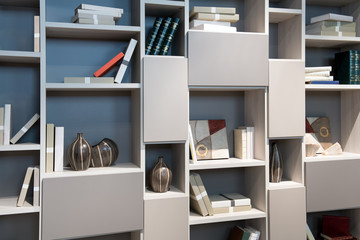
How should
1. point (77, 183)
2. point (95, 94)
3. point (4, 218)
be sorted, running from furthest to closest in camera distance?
point (95, 94), point (4, 218), point (77, 183)

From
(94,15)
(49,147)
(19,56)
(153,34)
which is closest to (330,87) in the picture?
Result: (153,34)

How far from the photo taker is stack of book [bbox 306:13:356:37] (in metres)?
2.63

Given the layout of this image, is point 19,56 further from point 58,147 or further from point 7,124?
point 58,147

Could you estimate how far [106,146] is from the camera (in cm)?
230

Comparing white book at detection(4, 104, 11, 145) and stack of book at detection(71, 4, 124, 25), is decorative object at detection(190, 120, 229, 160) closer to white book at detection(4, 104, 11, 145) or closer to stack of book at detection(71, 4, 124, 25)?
stack of book at detection(71, 4, 124, 25)

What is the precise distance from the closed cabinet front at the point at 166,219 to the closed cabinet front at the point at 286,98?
758 millimetres

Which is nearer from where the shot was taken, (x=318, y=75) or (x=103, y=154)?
(x=103, y=154)

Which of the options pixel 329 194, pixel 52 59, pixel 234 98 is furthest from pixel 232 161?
pixel 52 59

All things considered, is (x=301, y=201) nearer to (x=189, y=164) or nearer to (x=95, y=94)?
(x=189, y=164)

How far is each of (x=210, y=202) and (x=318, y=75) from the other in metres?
1.19

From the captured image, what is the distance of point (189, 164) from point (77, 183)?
0.68m

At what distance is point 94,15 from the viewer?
217 centimetres

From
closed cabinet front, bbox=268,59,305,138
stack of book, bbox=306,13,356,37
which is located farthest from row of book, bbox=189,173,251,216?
stack of book, bbox=306,13,356,37

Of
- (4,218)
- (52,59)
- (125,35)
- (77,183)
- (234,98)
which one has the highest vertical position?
(125,35)
